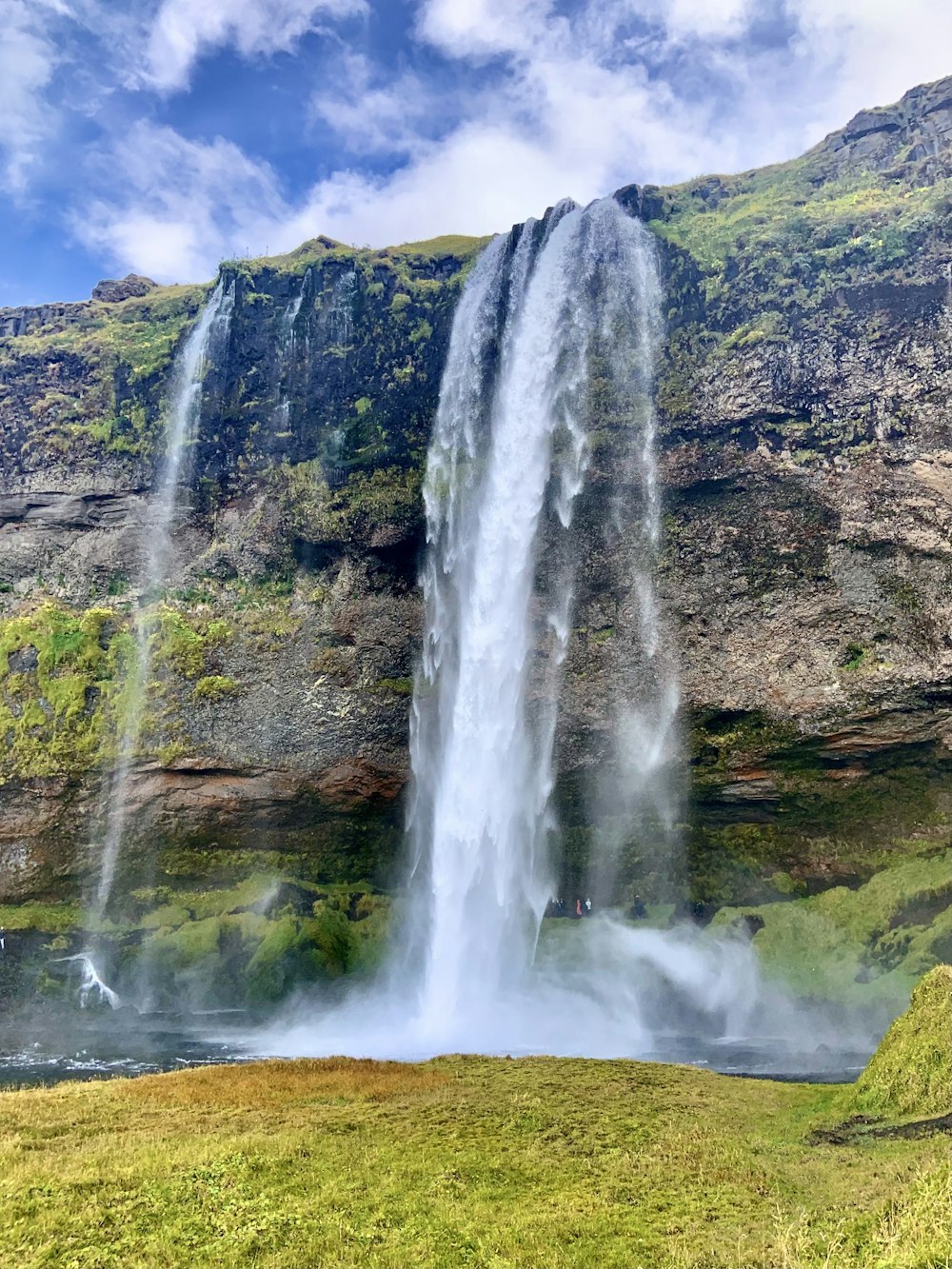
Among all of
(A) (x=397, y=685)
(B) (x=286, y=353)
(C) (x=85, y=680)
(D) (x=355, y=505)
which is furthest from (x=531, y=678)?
(B) (x=286, y=353)

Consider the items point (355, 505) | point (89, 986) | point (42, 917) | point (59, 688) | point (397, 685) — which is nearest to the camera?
point (89, 986)

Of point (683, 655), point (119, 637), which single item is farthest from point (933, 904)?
point (119, 637)

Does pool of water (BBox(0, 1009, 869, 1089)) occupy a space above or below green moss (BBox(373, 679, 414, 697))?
below

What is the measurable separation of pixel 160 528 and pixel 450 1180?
3668 cm

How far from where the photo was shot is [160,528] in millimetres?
41969

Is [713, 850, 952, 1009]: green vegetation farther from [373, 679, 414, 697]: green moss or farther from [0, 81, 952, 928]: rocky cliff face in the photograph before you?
[373, 679, 414, 697]: green moss

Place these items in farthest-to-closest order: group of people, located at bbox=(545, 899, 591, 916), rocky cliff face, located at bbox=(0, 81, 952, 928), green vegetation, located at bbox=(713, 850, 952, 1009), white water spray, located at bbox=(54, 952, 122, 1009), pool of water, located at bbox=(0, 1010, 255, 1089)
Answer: group of people, located at bbox=(545, 899, 591, 916) < white water spray, located at bbox=(54, 952, 122, 1009) < rocky cliff face, located at bbox=(0, 81, 952, 928) < green vegetation, located at bbox=(713, 850, 952, 1009) < pool of water, located at bbox=(0, 1010, 255, 1089)

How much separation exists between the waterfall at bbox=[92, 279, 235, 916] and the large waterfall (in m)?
11.7

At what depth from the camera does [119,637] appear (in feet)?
132

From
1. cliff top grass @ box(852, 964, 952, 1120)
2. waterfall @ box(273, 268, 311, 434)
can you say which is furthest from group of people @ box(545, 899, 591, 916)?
waterfall @ box(273, 268, 311, 434)

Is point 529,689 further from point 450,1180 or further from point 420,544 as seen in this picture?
point 450,1180

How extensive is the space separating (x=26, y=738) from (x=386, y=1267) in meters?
34.8

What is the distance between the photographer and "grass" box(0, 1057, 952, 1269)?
29.0ft

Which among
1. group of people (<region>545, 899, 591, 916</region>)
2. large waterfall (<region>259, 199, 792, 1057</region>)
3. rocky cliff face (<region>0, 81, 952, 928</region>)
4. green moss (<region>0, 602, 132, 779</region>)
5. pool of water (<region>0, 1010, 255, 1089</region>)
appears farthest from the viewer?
green moss (<region>0, 602, 132, 779</region>)
